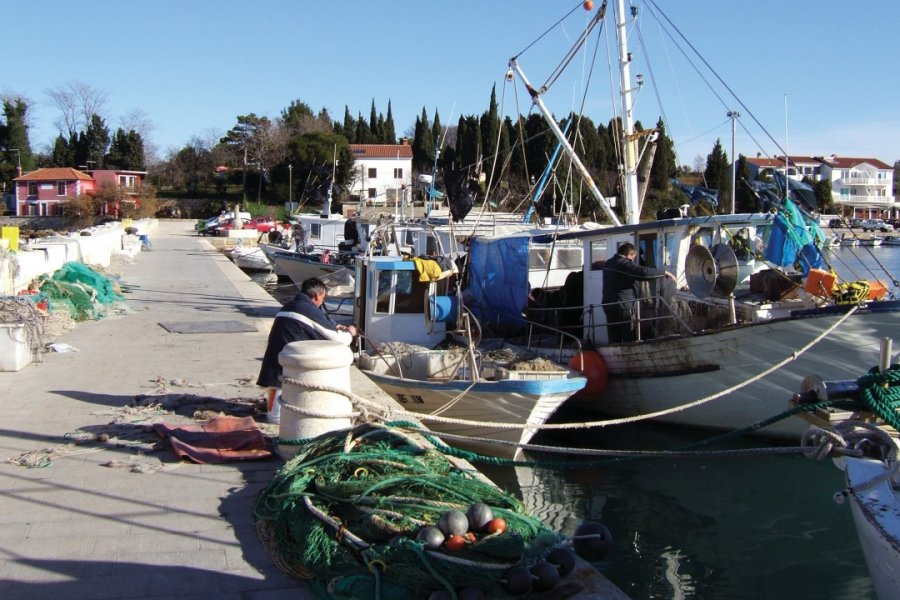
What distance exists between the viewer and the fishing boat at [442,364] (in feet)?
32.8

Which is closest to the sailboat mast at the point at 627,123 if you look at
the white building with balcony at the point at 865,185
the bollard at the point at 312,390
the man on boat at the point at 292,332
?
the man on boat at the point at 292,332

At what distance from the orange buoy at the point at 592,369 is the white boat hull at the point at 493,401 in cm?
144

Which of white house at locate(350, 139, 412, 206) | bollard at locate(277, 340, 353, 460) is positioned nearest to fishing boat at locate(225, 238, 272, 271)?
white house at locate(350, 139, 412, 206)

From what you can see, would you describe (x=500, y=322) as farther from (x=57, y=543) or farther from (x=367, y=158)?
(x=367, y=158)

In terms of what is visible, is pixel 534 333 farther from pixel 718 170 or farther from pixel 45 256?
pixel 718 170

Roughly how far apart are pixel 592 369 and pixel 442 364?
7.08 ft

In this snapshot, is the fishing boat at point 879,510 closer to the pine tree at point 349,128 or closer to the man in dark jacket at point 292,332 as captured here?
the man in dark jacket at point 292,332

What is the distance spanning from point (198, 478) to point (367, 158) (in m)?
72.6

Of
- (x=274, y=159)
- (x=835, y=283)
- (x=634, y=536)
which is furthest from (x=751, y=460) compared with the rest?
(x=274, y=159)

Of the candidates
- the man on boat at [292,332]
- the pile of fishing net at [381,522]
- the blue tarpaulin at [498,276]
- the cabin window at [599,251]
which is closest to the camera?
the pile of fishing net at [381,522]

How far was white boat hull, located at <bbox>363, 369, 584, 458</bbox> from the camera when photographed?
9875 millimetres

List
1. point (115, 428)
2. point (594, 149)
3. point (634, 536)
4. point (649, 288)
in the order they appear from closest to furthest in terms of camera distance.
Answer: point (115, 428) → point (634, 536) → point (649, 288) → point (594, 149)

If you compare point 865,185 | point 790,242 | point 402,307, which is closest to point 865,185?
point 865,185

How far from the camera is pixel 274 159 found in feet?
240
